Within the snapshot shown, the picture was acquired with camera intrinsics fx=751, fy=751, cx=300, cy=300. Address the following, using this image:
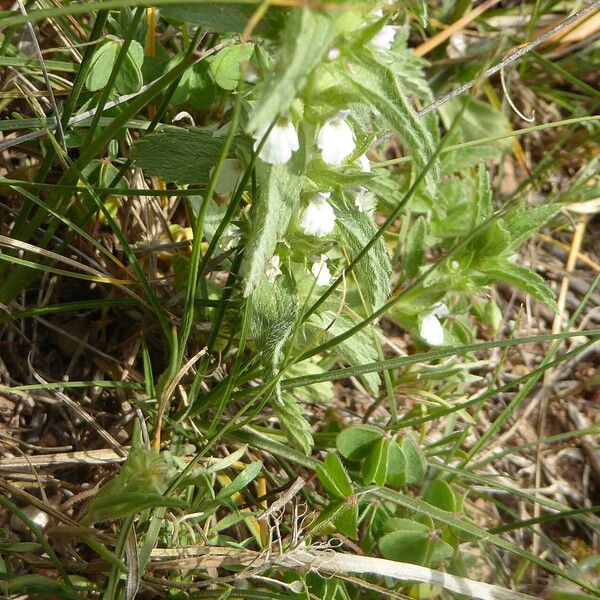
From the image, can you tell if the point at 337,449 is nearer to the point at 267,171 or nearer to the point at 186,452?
the point at 186,452

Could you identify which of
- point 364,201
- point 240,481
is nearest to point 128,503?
point 240,481

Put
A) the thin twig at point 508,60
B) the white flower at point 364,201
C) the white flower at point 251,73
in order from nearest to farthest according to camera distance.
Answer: the white flower at point 251,73 < the white flower at point 364,201 < the thin twig at point 508,60

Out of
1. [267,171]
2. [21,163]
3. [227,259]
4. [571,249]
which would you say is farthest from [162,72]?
[571,249]

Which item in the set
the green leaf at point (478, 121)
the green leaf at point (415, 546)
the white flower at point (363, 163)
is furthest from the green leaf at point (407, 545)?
the green leaf at point (478, 121)

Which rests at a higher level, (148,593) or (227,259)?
(227,259)

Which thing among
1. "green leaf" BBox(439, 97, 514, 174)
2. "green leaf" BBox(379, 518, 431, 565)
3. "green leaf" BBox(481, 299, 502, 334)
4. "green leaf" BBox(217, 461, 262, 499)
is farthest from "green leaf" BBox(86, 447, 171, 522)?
"green leaf" BBox(439, 97, 514, 174)

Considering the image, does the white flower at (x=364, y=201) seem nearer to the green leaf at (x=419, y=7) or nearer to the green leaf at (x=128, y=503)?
the green leaf at (x=419, y=7)

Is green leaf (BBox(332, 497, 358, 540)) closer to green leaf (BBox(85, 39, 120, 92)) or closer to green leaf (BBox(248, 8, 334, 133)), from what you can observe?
green leaf (BBox(248, 8, 334, 133))
